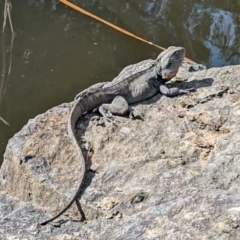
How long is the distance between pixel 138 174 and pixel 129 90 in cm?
149

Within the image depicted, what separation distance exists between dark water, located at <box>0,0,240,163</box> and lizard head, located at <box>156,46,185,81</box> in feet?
6.01

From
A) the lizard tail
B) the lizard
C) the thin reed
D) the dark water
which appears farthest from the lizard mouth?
the thin reed

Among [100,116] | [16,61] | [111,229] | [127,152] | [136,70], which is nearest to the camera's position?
[111,229]

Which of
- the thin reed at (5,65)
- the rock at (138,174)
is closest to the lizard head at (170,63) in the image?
the rock at (138,174)

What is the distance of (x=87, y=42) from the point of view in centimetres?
827

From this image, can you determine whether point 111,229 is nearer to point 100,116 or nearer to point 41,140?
point 41,140

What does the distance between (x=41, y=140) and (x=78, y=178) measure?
2.01 ft

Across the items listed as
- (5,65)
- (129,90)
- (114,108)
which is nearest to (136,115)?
(114,108)

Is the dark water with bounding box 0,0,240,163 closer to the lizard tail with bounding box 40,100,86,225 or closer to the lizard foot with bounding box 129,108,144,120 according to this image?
the lizard tail with bounding box 40,100,86,225

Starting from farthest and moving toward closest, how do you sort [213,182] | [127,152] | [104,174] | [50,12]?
[50,12]
[127,152]
[104,174]
[213,182]

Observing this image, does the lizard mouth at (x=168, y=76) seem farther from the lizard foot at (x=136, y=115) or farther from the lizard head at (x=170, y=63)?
the lizard foot at (x=136, y=115)

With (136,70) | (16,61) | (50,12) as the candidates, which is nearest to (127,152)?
(136,70)

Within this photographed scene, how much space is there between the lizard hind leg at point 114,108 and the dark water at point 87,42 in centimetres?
181

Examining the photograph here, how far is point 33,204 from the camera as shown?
12.5 ft
